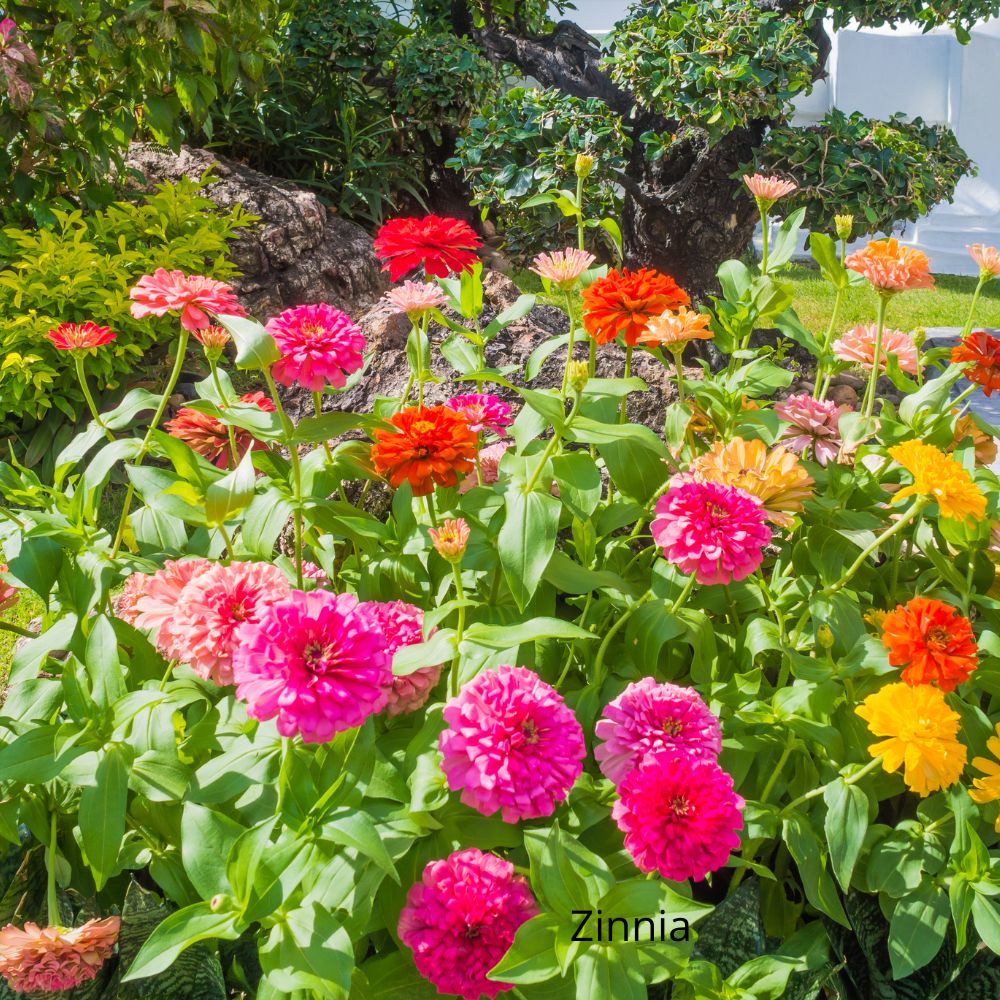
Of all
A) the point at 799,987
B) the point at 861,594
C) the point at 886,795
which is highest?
the point at 861,594

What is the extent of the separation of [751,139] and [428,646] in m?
2.70

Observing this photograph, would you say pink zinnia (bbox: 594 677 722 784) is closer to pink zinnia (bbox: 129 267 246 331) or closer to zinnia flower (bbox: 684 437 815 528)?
zinnia flower (bbox: 684 437 815 528)

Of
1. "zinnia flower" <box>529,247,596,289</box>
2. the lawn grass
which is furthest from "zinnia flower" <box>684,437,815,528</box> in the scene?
the lawn grass

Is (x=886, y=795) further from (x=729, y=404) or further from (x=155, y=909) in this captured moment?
(x=155, y=909)

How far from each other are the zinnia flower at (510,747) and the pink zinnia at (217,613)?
0.19 m

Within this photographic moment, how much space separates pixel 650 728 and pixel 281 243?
285 cm

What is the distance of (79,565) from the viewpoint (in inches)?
41.6

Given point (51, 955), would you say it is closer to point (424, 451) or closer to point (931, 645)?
point (424, 451)

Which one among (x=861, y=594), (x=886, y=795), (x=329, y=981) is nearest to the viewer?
(x=329, y=981)

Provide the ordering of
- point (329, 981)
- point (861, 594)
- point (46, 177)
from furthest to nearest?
1. point (46, 177)
2. point (861, 594)
3. point (329, 981)

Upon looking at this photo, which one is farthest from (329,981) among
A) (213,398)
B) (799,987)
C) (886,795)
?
(213,398)

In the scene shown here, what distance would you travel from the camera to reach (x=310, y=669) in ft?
2.38

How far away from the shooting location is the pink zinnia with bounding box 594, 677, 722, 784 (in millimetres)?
822

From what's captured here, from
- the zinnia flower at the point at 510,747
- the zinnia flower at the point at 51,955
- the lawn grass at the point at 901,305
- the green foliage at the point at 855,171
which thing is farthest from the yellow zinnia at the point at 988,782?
the lawn grass at the point at 901,305
